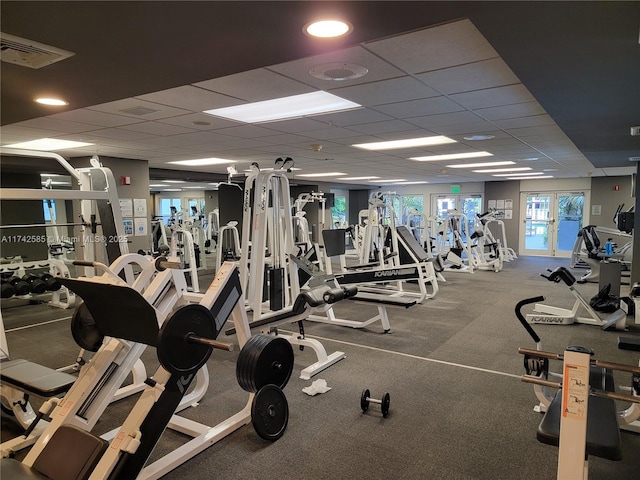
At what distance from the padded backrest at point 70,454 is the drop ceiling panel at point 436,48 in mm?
2332

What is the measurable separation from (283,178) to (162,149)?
2.46 metres

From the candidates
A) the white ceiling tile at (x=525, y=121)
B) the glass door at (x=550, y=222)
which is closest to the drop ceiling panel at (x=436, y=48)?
the white ceiling tile at (x=525, y=121)

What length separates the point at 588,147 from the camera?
4.98 metres

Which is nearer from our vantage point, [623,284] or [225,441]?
[225,441]

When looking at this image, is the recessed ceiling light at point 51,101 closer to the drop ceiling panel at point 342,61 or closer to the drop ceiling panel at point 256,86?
the drop ceiling panel at point 256,86

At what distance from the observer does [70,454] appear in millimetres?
1832

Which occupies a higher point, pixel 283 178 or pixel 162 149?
pixel 162 149

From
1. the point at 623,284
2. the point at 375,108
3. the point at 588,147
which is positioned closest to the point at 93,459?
the point at 375,108

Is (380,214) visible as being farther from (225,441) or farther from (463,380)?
(225,441)

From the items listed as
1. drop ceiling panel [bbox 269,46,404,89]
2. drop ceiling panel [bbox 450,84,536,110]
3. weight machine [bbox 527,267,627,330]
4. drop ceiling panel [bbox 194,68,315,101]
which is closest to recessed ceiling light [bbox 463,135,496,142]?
drop ceiling panel [bbox 450,84,536,110]

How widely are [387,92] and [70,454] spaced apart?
284 centimetres

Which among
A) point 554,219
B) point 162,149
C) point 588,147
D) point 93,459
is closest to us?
point 93,459

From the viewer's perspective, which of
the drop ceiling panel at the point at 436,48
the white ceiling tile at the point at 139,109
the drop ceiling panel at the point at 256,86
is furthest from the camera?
the white ceiling tile at the point at 139,109

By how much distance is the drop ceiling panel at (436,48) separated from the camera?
1.91 m
